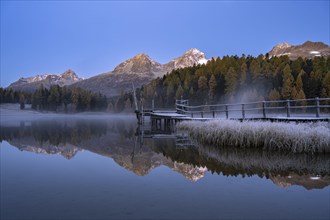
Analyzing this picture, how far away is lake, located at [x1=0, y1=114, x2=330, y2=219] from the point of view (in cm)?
499

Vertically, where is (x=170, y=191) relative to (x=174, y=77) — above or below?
below

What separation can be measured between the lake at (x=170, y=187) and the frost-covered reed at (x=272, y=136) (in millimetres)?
646

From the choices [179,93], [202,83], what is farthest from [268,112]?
[179,93]

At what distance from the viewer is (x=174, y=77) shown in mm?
88562

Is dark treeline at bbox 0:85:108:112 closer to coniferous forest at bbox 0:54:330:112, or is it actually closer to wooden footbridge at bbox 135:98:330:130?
coniferous forest at bbox 0:54:330:112

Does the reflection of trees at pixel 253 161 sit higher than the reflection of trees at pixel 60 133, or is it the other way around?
the reflection of trees at pixel 60 133

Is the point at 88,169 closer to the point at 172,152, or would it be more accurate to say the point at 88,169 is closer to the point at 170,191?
the point at 170,191

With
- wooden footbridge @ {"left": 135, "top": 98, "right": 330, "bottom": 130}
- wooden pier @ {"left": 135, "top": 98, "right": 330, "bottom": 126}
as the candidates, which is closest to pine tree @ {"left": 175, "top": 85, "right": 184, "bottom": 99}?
wooden footbridge @ {"left": 135, "top": 98, "right": 330, "bottom": 130}

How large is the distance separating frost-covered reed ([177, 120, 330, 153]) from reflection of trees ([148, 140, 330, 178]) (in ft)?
1.79

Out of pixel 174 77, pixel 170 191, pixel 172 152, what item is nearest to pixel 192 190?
pixel 170 191

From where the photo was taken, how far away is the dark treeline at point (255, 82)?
5741 centimetres

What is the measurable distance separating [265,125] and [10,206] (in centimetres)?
1013

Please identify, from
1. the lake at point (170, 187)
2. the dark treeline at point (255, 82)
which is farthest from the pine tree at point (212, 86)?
the lake at point (170, 187)

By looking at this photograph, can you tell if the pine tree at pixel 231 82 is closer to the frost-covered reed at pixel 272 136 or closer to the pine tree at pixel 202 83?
the pine tree at pixel 202 83
